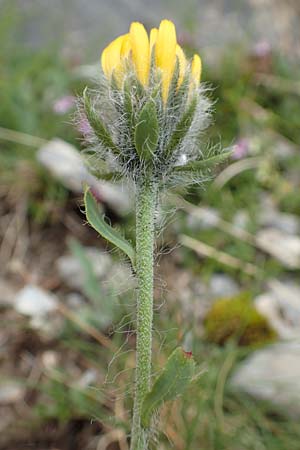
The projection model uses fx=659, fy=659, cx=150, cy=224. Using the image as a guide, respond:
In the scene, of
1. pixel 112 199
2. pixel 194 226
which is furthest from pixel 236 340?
pixel 112 199

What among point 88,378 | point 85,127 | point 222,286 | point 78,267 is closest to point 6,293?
point 78,267

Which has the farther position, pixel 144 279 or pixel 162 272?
pixel 162 272

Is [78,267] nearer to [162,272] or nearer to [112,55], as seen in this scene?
[162,272]

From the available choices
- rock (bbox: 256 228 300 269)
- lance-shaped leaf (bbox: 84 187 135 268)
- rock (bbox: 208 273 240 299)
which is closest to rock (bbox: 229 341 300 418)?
rock (bbox: 208 273 240 299)

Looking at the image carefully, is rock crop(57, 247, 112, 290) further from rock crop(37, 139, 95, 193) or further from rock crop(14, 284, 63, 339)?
rock crop(37, 139, 95, 193)

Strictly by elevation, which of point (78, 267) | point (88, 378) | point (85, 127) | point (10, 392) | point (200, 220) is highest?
point (85, 127)

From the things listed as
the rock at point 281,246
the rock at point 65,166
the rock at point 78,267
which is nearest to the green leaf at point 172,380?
the rock at point 78,267
